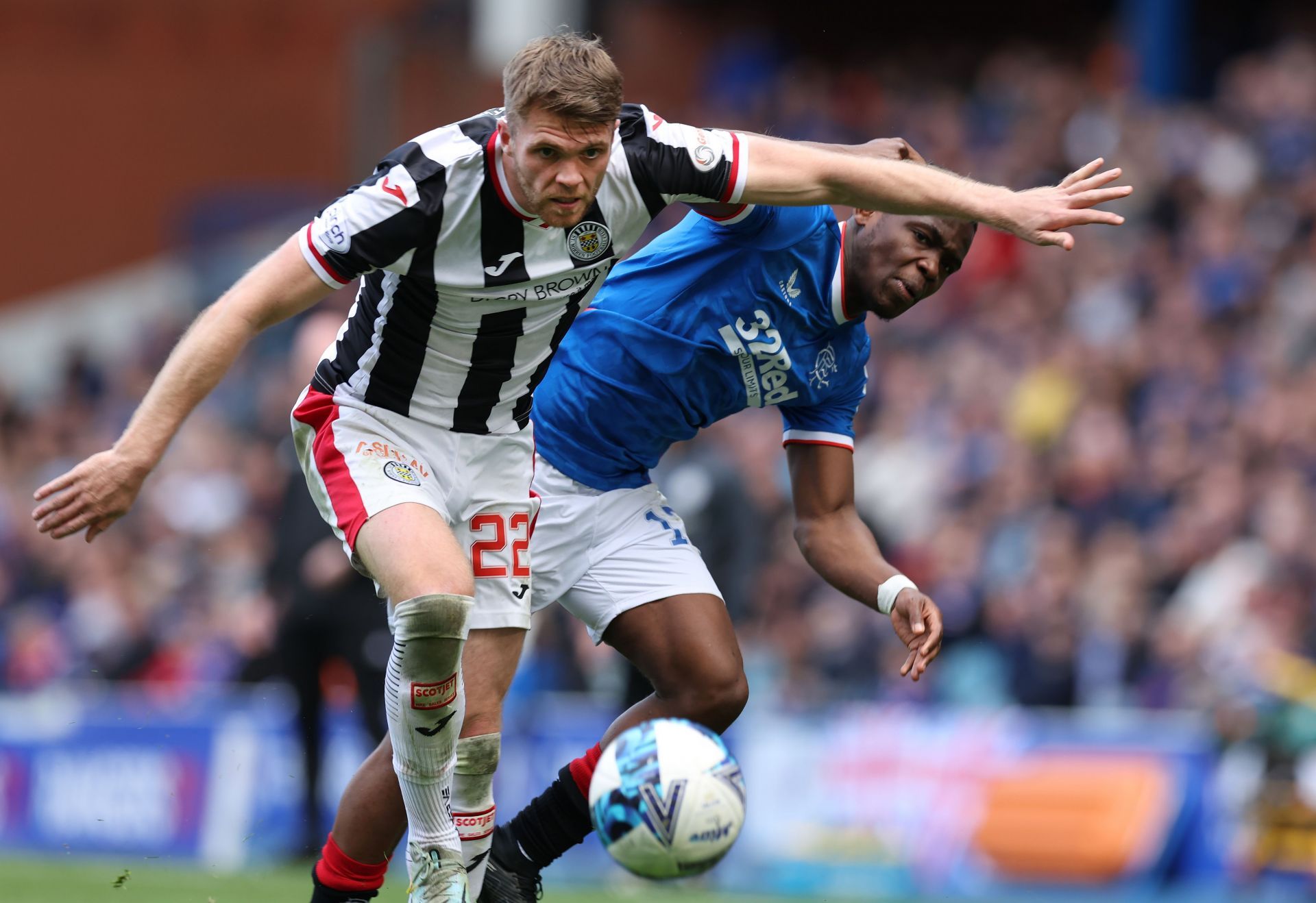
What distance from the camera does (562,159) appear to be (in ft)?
17.1

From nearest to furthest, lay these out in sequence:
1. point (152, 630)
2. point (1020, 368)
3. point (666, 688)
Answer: point (666, 688)
point (1020, 368)
point (152, 630)

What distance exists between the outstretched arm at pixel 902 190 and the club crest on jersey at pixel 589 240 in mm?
421

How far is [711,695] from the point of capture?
20.4 ft

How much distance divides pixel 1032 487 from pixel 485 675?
725 centimetres

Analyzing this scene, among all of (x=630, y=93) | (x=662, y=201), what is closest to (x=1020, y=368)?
(x=662, y=201)

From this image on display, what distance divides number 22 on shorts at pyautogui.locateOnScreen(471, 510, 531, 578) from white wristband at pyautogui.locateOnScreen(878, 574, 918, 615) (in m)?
1.24

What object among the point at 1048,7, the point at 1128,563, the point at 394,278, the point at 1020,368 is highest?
the point at 1048,7

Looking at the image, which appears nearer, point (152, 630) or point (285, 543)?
point (285, 543)

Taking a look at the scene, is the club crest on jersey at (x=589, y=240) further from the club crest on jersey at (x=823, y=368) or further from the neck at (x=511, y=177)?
the club crest on jersey at (x=823, y=368)

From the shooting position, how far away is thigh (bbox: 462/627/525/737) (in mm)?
5938

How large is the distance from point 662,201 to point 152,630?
1067 cm

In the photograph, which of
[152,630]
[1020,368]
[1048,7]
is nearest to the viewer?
[1020,368]

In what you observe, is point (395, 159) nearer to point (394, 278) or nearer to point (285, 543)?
point (394, 278)

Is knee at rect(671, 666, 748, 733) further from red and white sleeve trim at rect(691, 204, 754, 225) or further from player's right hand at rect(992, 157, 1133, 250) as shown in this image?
player's right hand at rect(992, 157, 1133, 250)
